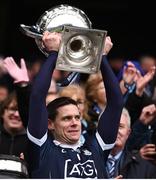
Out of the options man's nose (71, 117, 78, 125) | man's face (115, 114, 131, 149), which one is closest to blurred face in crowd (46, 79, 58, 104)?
man's face (115, 114, 131, 149)

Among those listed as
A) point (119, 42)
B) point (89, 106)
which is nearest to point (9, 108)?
point (89, 106)

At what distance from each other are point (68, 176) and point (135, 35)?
6841 mm

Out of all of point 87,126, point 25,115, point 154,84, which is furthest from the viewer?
point 154,84

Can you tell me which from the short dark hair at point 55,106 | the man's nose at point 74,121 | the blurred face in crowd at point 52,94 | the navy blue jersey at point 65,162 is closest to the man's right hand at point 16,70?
the blurred face in crowd at point 52,94

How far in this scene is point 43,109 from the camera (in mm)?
5398

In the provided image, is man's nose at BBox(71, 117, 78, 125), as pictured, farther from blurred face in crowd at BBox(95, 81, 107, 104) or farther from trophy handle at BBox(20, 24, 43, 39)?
blurred face in crowd at BBox(95, 81, 107, 104)

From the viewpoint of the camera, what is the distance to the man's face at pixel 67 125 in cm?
561

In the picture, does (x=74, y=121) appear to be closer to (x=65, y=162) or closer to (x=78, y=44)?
(x=65, y=162)

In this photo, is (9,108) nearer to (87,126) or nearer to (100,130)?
(87,126)

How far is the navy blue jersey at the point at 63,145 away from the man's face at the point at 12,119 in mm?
1159

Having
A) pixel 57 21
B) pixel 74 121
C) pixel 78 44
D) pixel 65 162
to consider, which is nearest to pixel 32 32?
pixel 57 21

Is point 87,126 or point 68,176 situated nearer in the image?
point 68,176

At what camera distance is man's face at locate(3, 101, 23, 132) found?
676 centimetres

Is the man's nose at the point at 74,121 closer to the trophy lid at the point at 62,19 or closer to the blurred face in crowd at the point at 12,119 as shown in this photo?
the trophy lid at the point at 62,19
